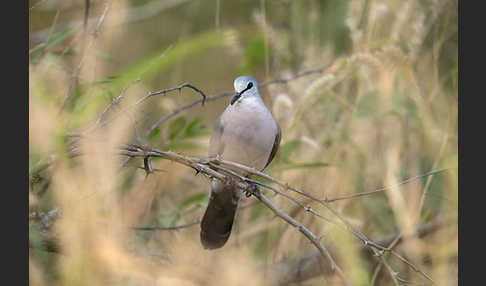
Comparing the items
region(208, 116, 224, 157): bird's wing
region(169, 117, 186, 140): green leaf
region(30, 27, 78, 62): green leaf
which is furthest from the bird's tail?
region(30, 27, 78, 62): green leaf

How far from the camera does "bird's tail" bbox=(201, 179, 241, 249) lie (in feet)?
8.52

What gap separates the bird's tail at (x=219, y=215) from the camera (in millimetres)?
2598

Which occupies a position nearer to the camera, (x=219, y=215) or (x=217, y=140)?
(x=217, y=140)

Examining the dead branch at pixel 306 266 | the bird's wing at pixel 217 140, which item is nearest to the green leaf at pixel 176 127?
the bird's wing at pixel 217 140

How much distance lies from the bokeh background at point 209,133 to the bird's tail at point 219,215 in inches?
3.7

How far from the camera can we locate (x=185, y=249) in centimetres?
260

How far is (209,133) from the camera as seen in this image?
9.12ft

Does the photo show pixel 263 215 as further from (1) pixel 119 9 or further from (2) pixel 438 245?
(1) pixel 119 9

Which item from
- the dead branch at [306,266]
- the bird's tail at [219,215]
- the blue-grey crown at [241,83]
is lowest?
the dead branch at [306,266]

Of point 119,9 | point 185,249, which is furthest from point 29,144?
point 185,249

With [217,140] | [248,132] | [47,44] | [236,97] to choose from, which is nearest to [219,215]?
[217,140]

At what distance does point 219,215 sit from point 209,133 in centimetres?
39

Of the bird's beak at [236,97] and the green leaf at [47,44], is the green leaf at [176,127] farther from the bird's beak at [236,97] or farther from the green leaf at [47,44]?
the green leaf at [47,44]

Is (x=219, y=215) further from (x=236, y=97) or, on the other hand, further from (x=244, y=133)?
(x=236, y=97)
